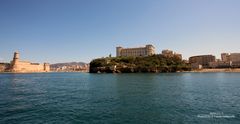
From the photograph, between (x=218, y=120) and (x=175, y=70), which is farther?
(x=175, y=70)

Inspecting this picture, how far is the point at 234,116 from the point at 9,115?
90.9 feet

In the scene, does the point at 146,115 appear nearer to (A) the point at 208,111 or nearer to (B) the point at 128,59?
(A) the point at 208,111

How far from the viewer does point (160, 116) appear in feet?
69.5

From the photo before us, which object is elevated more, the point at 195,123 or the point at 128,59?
Answer: the point at 128,59

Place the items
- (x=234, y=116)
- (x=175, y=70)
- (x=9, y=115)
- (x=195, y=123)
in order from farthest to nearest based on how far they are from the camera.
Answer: (x=175, y=70) < (x=9, y=115) < (x=234, y=116) < (x=195, y=123)

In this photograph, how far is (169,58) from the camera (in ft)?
650

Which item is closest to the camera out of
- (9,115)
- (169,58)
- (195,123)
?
(195,123)

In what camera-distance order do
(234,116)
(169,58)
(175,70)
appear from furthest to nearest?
(169,58)
(175,70)
(234,116)

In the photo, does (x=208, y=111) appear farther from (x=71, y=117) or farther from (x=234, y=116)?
(x=71, y=117)

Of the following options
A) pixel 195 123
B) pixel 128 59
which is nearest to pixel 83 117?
pixel 195 123

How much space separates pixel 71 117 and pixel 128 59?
175 m

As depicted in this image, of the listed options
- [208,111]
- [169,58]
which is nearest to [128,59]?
[169,58]

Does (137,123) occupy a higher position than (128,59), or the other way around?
(128,59)

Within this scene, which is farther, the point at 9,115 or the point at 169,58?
the point at 169,58
